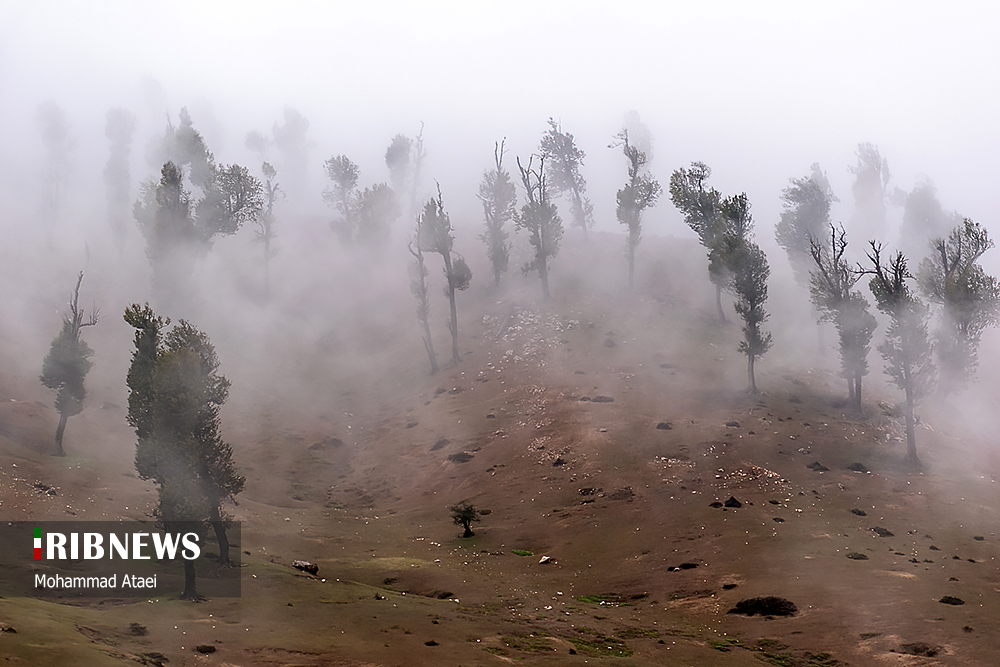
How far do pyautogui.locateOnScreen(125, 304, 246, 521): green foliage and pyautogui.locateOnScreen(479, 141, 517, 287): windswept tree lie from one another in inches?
2103

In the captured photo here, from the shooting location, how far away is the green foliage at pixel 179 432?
24141 mm

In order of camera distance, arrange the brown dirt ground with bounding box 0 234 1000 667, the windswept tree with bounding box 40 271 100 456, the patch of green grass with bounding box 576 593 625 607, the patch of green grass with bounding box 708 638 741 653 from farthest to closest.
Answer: the windswept tree with bounding box 40 271 100 456
the patch of green grass with bounding box 576 593 625 607
the patch of green grass with bounding box 708 638 741 653
the brown dirt ground with bounding box 0 234 1000 667

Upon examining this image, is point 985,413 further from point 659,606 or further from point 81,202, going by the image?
point 81,202

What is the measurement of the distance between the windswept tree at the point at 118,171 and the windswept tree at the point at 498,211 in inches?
1956

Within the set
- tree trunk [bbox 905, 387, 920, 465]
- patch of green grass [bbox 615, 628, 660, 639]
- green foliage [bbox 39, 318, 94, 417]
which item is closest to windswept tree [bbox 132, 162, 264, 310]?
green foliage [bbox 39, 318, 94, 417]

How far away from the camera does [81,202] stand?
102 metres

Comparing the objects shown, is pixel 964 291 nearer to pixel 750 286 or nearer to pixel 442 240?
pixel 750 286

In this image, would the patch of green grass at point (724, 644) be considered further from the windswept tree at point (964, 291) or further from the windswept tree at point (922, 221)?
the windswept tree at point (922, 221)

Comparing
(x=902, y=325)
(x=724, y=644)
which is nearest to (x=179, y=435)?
(x=724, y=644)

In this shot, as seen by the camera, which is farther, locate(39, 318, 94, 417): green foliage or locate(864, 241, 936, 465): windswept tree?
locate(864, 241, 936, 465): windswept tree

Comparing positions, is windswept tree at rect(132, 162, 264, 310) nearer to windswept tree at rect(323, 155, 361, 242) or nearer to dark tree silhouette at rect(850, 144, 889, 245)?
windswept tree at rect(323, 155, 361, 242)

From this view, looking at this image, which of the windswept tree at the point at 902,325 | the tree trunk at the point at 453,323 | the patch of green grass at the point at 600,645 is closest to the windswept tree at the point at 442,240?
the tree trunk at the point at 453,323

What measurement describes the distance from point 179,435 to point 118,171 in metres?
83.9

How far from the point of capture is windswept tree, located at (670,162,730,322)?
5619 cm
